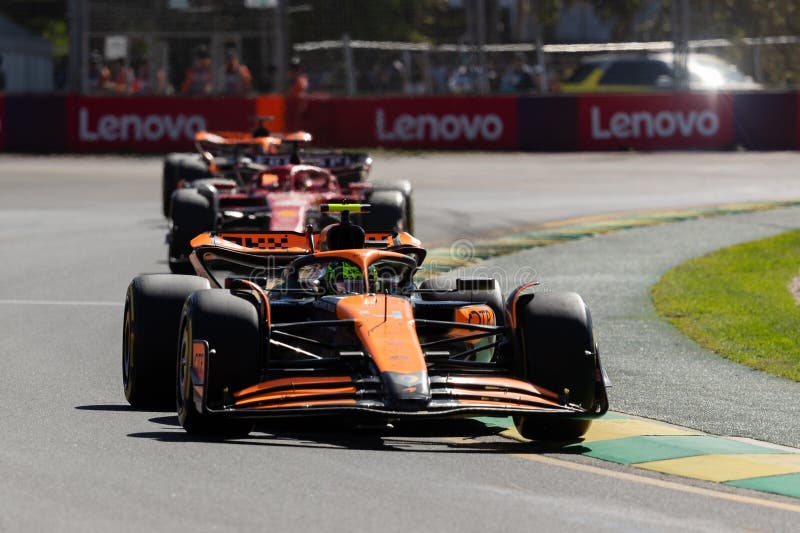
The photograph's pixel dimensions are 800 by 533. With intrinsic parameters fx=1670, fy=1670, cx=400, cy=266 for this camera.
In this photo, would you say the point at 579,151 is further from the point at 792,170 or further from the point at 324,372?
the point at 324,372

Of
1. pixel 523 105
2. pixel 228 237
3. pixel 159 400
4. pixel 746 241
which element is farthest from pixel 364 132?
pixel 159 400

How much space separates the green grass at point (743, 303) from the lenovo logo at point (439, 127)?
14.7m

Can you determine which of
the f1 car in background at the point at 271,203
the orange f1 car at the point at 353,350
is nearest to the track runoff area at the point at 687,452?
the orange f1 car at the point at 353,350

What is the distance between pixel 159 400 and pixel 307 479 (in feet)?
7.17

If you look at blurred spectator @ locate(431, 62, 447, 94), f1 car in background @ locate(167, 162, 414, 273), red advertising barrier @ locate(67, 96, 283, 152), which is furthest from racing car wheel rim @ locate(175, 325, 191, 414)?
blurred spectator @ locate(431, 62, 447, 94)

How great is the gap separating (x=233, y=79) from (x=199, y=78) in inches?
29.7

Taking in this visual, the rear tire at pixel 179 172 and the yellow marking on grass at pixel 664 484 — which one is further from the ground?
the rear tire at pixel 179 172

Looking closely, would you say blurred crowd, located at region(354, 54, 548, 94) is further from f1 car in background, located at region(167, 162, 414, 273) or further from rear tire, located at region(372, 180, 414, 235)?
rear tire, located at region(372, 180, 414, 235)

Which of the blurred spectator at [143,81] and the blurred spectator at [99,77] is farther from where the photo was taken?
the blurred spectator at [143,81]

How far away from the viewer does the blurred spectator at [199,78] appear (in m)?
34.4

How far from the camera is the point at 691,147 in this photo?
3409 cm

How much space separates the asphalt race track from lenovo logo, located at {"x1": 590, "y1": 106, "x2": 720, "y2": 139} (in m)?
14.6

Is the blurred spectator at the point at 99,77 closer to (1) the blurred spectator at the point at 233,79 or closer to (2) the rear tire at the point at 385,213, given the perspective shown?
(1) the blurred spectator at the point at 233,79

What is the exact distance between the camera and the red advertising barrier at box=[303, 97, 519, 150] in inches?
1357
